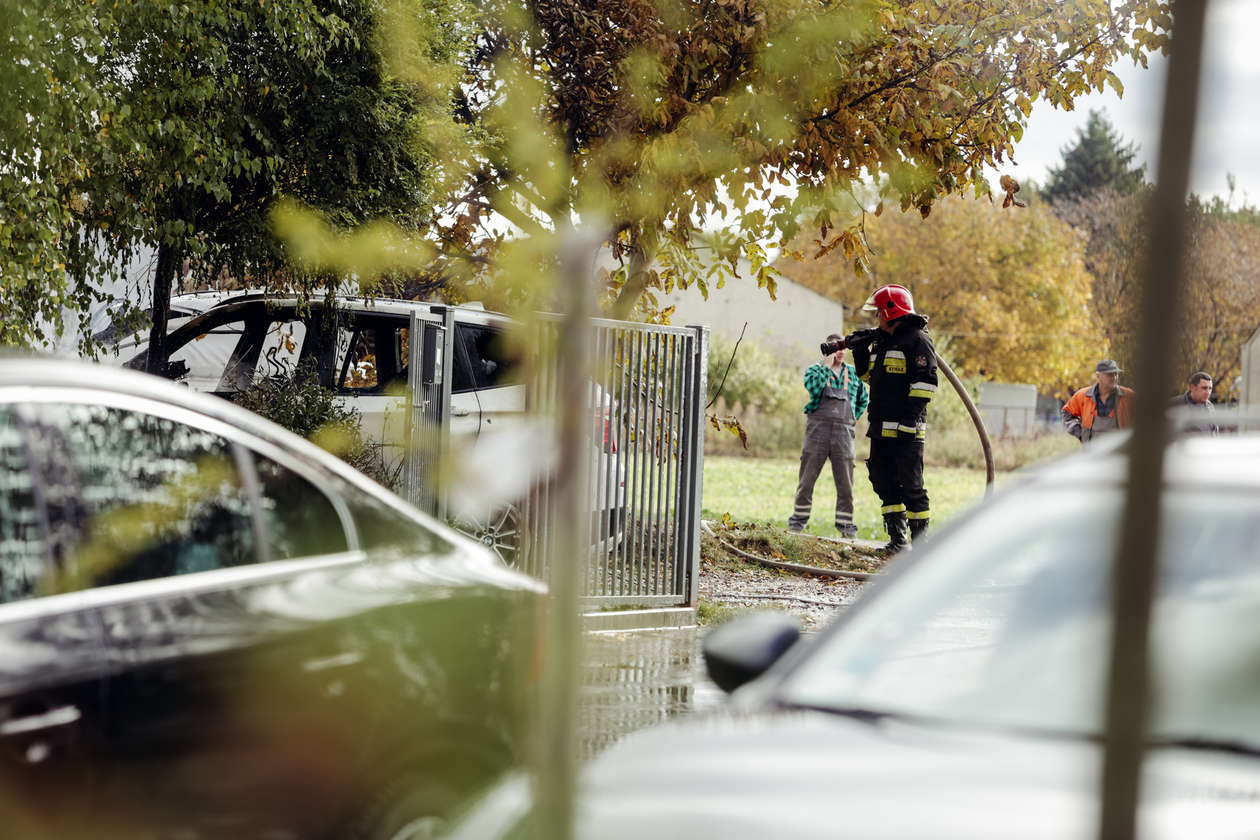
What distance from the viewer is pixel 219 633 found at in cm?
269

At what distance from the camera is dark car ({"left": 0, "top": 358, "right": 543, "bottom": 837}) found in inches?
95.0

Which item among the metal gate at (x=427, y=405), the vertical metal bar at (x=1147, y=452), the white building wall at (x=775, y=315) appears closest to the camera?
the vertical metal bar at (x=1147, y=452)

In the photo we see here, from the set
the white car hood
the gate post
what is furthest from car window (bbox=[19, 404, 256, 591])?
the gate post

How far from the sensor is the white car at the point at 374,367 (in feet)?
26.3

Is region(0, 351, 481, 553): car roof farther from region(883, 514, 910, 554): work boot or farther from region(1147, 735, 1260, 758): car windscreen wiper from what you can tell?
region(883, 514, 910, 554): work boot

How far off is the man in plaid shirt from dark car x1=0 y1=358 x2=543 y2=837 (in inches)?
465

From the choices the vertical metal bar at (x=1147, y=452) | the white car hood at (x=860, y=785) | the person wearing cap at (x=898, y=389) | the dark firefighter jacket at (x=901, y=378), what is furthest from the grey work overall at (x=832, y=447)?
the vertical metal bar at (x=1147, y=452)

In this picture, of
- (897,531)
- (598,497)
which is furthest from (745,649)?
(897,531)

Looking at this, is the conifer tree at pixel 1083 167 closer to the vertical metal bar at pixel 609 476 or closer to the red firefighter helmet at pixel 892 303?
the red firefighter helmet at pixel 892 303

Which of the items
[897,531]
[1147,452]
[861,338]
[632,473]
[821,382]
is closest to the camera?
[1147,452]

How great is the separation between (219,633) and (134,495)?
322mm

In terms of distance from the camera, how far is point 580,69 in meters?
9.79

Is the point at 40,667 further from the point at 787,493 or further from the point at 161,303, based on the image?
the point at 787,493

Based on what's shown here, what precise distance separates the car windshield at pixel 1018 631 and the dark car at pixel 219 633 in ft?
2.39
